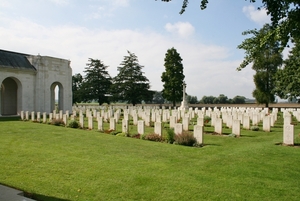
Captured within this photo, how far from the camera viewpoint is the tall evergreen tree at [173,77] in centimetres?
4153

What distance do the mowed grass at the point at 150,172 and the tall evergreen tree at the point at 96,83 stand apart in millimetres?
37351

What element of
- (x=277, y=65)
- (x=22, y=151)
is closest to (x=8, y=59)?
(x=22, y=151)

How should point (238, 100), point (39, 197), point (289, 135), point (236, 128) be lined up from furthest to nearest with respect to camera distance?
point (238, 100) → point (236, 128) → point (289, 135) → point (39, 197)

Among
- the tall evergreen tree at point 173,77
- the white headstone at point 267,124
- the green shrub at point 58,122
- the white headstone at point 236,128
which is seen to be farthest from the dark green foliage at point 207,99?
the white headstone at point 236,128

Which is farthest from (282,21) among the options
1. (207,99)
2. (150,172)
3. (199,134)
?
(207,99)

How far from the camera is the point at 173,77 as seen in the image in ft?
137

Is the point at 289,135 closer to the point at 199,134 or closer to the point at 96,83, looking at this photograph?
the point at 199,134

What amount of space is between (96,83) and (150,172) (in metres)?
41.6

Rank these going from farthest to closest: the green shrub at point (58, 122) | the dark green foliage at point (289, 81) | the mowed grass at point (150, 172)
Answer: the dark green foliage at point (289, 81)
the green shrub at point (58, 122)
the mowed grass at point (150, 172)

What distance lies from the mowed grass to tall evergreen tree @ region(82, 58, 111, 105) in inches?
1471

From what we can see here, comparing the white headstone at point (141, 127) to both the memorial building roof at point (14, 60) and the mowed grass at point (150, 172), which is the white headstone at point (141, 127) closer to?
the mowed grass at point (150, 172)

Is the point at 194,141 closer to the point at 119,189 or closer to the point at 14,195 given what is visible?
the point at 119,189

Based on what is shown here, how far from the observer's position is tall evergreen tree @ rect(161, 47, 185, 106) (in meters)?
41.5

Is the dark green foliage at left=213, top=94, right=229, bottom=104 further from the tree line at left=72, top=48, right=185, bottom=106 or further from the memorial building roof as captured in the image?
the memorial building roof
